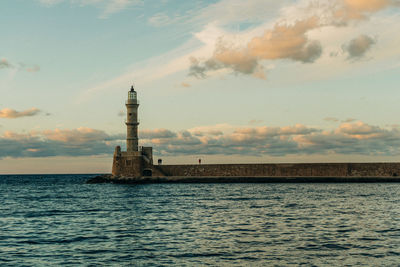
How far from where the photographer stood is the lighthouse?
219ft

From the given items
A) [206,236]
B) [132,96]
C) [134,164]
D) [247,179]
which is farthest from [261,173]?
[206,236]

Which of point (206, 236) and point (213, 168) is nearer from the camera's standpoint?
point (206, 236)

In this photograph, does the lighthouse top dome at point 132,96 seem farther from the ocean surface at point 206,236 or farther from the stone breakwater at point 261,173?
the ocean surface at point 206,236

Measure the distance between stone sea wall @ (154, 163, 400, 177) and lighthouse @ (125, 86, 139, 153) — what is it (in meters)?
5.45

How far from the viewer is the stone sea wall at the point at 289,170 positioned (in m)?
64.8

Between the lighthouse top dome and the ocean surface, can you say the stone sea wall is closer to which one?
the lighthouse top dome

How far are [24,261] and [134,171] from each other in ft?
173

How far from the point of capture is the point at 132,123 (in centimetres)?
6656

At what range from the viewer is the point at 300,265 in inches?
539

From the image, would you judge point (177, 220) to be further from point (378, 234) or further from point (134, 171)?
point (134, 171)

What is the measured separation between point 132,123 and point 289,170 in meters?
24.8

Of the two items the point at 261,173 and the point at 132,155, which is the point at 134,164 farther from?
the point at 261,173

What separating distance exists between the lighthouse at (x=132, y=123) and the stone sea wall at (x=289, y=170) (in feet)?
17.9

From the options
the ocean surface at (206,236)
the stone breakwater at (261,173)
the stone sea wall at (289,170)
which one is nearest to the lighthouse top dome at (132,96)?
the stone breakwater at (261,173)
